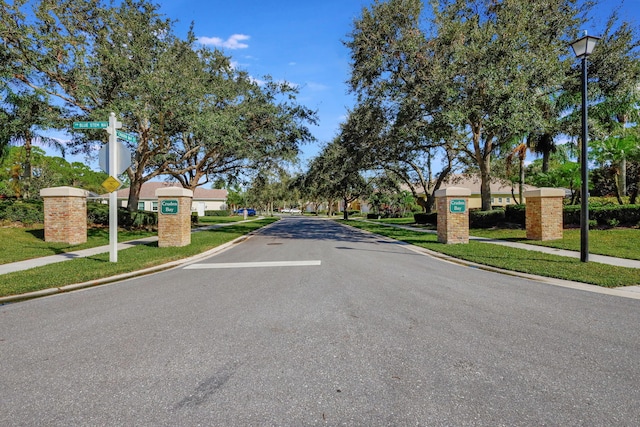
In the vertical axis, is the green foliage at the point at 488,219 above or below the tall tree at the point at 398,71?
below

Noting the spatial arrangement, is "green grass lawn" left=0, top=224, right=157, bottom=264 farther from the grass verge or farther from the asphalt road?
the grass verge

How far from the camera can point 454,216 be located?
1411 centimetres

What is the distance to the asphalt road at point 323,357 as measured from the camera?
2637 millimetres

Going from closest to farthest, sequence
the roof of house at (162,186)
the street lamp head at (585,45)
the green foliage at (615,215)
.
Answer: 1. the street lamp head at (585,45)
2. the green foliage at (615,215)
3. the roof of house at (162,186)

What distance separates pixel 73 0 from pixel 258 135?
10.3m

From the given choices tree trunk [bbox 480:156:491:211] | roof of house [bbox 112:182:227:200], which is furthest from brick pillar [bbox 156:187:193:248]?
roof of house [bbox 112:182:227:200]

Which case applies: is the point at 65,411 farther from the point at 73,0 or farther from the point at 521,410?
the point at 73,0

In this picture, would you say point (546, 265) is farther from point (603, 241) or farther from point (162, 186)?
point (162, 186)

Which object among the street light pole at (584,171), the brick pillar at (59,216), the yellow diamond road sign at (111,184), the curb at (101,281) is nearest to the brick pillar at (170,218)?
the curb at (101,281)

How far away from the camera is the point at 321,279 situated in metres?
7.39

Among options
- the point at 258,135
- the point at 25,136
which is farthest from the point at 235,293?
the point at 25,136

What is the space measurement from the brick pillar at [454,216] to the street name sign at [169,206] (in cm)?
1072

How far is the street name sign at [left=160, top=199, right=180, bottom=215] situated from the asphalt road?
745 cm

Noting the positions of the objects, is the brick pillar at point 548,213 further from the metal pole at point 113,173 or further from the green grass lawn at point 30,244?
the green grass lawn at point 30,244
